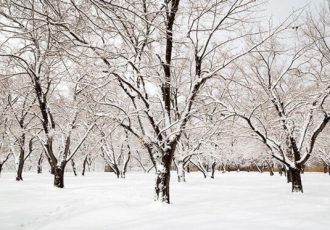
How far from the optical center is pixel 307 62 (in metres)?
16.2

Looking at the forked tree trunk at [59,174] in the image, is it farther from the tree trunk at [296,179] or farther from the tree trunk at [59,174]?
the tree trunk at [296,179]

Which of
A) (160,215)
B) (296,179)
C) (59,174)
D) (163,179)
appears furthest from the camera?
(59,174)

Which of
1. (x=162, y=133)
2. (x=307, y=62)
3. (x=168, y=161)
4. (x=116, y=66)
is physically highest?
(x=307, y=62)

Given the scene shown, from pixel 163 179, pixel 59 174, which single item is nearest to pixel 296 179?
pixel 163 179

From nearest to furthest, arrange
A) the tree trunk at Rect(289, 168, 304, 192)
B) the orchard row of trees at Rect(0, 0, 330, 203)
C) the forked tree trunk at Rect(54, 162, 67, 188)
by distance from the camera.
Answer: the orchard row of trees at Rect(0, 0, 330, 203)
the tree trunk at Rect(289, 168, 304, 192)
the forked tree trunk at Rect(54, 162, 67, 188)

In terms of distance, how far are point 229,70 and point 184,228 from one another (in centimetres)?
1308

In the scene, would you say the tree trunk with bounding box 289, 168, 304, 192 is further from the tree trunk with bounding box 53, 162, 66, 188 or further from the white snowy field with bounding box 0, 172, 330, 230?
the tree trunk with bounding box 53, 162, 66, 188

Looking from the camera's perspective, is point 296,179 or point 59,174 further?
point 59,174

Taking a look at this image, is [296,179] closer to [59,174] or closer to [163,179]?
[163,179]

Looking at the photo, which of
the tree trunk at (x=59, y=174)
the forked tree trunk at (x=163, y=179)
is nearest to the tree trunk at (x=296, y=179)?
the forked tree trunk at (x=163, y=179)

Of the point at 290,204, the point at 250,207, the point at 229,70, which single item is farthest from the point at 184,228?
the point at 229,70

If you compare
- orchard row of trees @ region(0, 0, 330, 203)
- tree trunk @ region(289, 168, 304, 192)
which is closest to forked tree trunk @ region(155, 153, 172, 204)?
orchard row of trees @ region(0, 0, 330, 203)

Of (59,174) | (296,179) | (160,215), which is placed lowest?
(160,215)

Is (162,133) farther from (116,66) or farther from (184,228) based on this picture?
(184,228)
